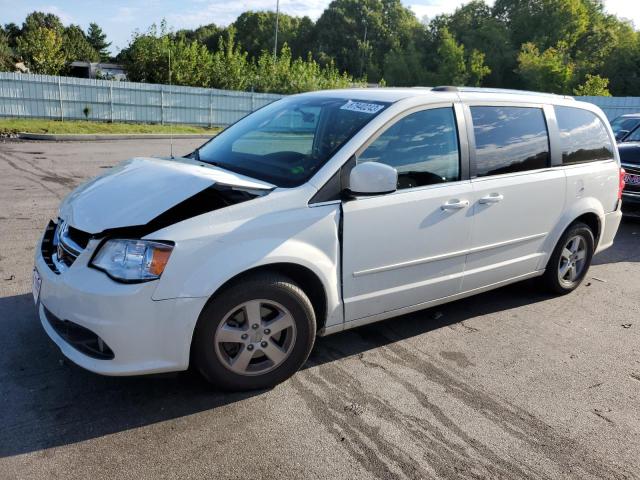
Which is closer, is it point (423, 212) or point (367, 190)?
point (367, 190)

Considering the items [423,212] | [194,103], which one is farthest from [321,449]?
[194,103]

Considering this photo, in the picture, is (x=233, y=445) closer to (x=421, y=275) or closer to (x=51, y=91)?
(x=421, y=275)

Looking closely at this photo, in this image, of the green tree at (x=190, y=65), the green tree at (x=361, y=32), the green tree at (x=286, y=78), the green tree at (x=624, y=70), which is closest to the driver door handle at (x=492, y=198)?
the green tree at (x=190, y=65)

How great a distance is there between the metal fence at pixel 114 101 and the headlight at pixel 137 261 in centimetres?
2014

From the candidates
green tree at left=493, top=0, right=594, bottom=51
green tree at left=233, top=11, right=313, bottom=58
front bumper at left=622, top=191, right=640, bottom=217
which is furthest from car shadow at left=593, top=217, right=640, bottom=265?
green tree at left=233, top=11, right=313, bottom=58

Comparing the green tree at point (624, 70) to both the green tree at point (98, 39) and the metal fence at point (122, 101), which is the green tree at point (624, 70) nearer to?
the metal fence at point (122, 101)

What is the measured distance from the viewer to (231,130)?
448 cm

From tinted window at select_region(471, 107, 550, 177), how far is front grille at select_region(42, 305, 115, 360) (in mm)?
2826

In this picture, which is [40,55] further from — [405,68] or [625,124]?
[405,68]

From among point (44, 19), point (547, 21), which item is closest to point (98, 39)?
point (44, 19)

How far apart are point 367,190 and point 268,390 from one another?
136 centimetres

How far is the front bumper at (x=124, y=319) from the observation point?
9.18 feet

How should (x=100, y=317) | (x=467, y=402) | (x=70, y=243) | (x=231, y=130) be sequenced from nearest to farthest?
1. (x=100, y=317)
2. (x=70, y=243)
3. (x=467, y=402)
4. (x=231, y=130)

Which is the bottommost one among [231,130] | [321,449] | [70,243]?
[321,449]
